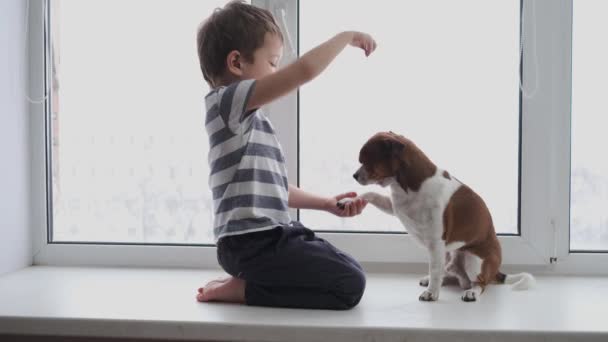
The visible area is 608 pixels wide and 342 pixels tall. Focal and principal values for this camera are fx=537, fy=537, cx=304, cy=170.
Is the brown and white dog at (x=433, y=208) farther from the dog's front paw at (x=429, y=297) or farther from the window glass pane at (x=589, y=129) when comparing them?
the window glass pane at (x=589, y=129)

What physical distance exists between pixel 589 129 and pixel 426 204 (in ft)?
1.75

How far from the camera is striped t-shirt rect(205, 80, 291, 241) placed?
1005 millimetres

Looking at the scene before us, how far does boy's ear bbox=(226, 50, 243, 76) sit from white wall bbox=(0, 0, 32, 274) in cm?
62

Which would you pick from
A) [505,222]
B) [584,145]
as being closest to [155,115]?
[505,222]

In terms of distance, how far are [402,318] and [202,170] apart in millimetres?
675

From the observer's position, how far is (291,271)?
998mm

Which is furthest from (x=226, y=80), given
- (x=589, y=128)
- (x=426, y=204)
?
(x=589, y=128)

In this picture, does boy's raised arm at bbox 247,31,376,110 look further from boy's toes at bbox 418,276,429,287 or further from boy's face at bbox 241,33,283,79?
boy's toes at bbox 418,276,429,287

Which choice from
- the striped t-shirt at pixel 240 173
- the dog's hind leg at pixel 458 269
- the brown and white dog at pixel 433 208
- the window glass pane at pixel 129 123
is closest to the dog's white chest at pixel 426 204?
the brown and white dog at pixel 433 208

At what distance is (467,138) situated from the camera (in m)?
1.30

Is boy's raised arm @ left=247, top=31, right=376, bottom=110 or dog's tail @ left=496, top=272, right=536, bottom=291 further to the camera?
dog's tail @ left=496, top=272, right=536, bottom=291

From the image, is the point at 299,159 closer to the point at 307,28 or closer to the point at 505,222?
the point at 307,28

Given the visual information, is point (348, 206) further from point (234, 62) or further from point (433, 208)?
point (234, 62)

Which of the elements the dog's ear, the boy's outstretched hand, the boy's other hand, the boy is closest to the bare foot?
the boy
